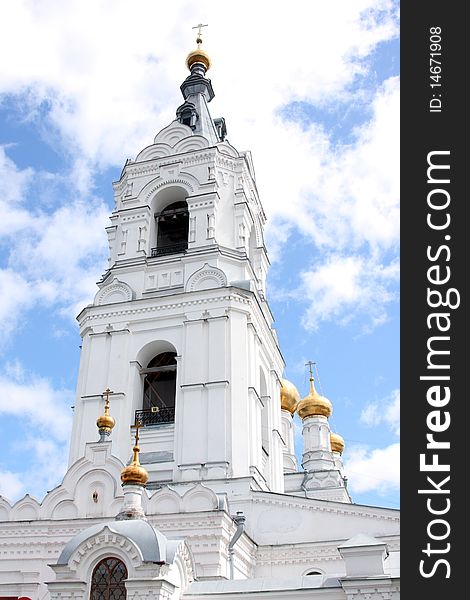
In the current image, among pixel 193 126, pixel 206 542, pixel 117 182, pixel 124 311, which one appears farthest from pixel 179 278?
pixel 206 542

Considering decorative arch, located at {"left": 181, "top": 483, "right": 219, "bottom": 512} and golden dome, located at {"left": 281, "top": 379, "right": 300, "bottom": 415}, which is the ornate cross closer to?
decorative arch, located at {"left": 181, "top": 483, "right": 219, "bottom": 512}

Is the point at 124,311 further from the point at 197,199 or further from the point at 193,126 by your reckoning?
the point at 193,126

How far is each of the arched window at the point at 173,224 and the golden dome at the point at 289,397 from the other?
12.3 metres

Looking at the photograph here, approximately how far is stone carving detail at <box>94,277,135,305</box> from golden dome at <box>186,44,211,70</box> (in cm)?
1071

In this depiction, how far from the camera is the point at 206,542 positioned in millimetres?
14555

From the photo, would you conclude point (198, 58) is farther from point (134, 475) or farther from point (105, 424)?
point (134, 475)

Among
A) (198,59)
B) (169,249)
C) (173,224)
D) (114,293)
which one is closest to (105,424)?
(114,293)

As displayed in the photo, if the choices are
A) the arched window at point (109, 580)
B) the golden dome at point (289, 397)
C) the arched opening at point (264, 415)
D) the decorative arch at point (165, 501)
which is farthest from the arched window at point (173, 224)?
the golden dome at point (289, 397)

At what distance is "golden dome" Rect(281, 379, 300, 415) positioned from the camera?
3250 cm

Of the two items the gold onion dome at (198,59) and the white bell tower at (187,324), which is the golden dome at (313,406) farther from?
the gold onion dome at (198,59)

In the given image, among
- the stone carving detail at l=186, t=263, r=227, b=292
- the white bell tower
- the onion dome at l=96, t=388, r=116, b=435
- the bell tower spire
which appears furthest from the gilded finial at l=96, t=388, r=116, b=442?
the bell tower spire

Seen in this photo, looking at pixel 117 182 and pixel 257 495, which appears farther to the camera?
pixel 117 182

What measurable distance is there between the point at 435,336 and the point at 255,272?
14.1m

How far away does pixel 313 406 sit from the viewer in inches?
1261
